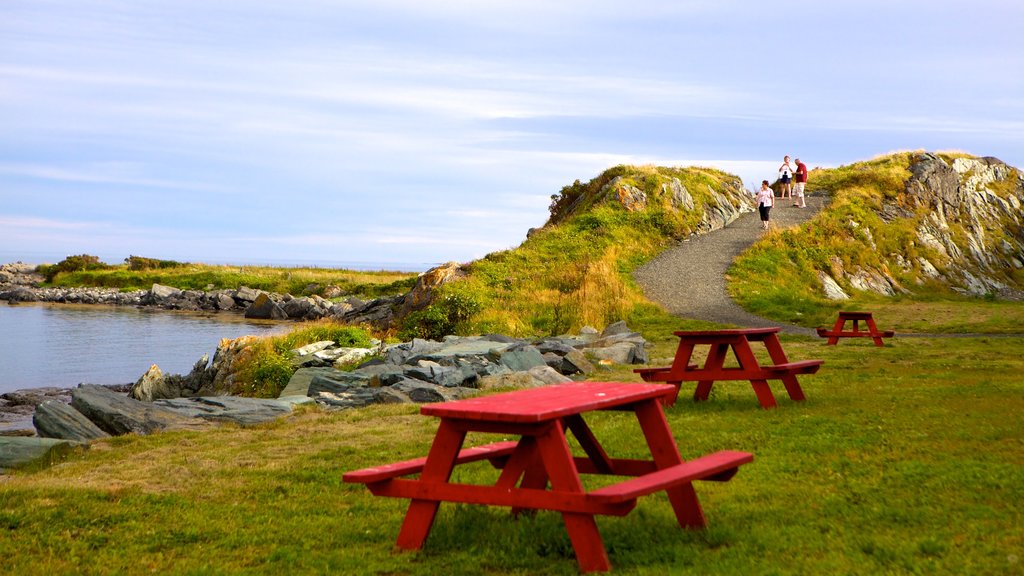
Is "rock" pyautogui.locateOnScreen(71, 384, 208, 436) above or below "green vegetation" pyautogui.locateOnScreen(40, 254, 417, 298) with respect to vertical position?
below

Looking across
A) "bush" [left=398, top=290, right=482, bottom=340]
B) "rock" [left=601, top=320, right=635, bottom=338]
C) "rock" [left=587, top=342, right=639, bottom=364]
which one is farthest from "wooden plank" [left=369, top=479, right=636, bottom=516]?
"bush" [left=398, top=290, right=482, bottom=340]

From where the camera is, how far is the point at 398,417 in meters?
12.2

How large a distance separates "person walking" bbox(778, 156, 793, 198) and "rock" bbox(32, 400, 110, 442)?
3927 cm

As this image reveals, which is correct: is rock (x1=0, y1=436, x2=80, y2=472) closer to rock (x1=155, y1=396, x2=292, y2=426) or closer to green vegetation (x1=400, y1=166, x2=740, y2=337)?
rock (x1=155, y1=396, x2=292, y2=426)

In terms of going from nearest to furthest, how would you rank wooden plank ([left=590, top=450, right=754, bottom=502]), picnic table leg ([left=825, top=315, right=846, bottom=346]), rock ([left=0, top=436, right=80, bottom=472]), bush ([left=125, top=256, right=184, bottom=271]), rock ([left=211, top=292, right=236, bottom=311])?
wooden plank ([left=590, top=450, right=754, bottom=502])
rock ([left=0, top=436, right=80, bottom=472])
picnic table leg ([left=825, top=315, right=846, bottom=346])
rock ([left=211, top=292, right=236, bottom=311])
bush ([left=125, top=256, right=184, bottom=271])

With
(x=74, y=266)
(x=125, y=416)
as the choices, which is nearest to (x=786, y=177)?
(x=125, y=416)

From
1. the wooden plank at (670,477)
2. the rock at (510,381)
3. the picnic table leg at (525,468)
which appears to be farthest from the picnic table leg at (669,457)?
the rock at (510,381)

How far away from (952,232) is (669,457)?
143 feet

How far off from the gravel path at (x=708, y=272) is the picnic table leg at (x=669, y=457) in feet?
62.6

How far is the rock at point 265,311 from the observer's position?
55031 millimetres

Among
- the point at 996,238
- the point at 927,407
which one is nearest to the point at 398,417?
the point at 927,407

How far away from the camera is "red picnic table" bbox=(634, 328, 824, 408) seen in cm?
1154

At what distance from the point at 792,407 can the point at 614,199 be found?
29798mm

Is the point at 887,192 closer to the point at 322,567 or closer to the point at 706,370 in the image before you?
the point at 706,370
